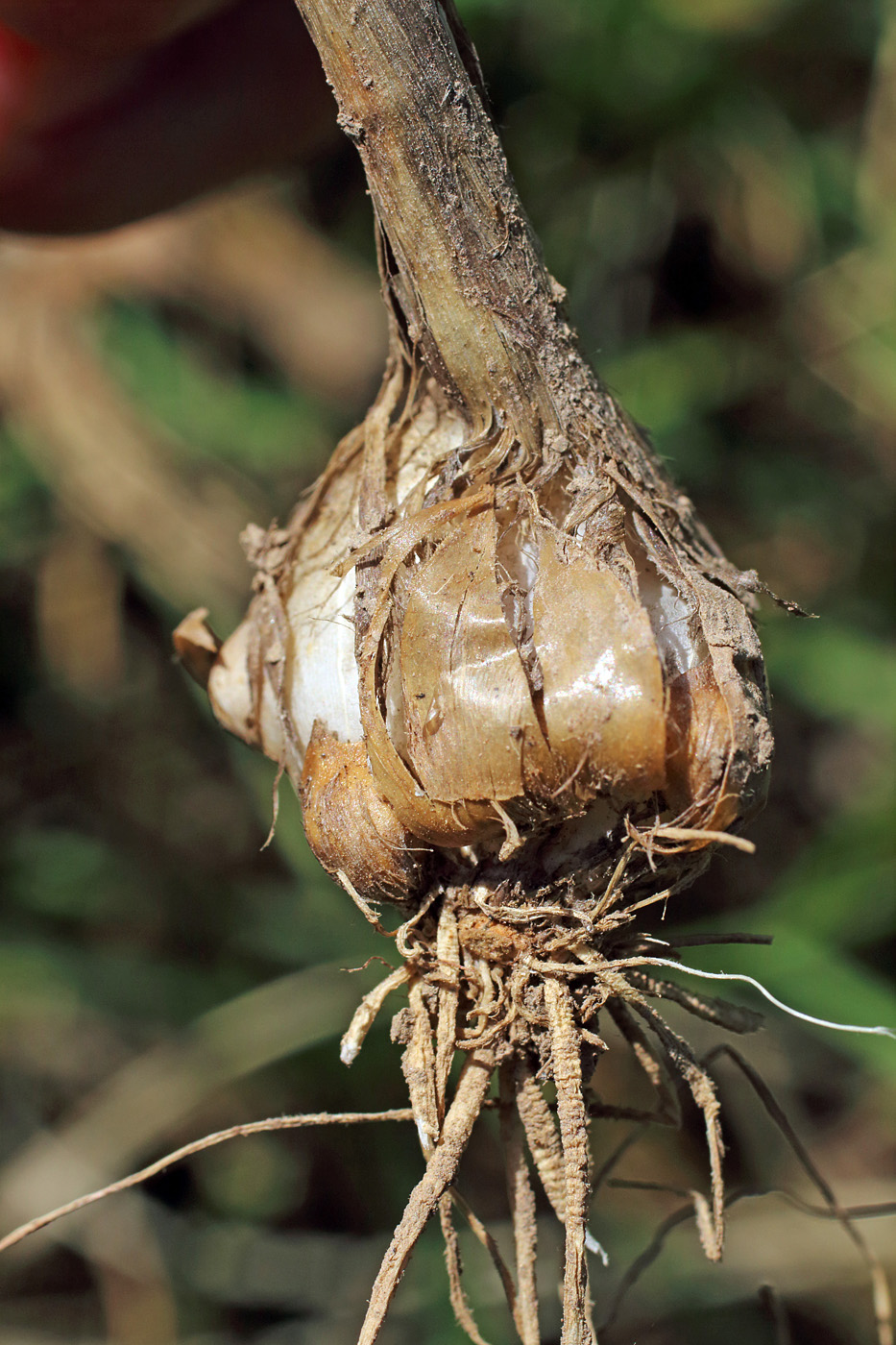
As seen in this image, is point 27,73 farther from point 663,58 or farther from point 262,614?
point 663,58

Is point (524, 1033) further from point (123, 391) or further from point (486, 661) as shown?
point (123, 391)

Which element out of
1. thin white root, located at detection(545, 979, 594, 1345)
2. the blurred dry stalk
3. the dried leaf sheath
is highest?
the blurred dry stalk

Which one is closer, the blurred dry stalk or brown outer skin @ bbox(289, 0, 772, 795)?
brown outer skin @ bbox(289, 0, 772, 795)

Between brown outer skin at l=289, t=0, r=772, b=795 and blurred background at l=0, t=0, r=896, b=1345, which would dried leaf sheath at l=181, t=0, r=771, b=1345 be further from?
blurred background at l=0, t=0, r=896, b=1345

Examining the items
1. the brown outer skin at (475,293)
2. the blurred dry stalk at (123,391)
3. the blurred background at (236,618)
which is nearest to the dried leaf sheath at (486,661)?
the brown outer skin at (475,293)

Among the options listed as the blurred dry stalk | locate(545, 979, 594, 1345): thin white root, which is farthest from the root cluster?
the blurred dry stalk

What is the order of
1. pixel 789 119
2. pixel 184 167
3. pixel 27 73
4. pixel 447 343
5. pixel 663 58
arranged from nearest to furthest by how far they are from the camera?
pixel 447 343 → pixel 27 73 → pixel 184 167 → pixel 663 58 → pixel 789 119

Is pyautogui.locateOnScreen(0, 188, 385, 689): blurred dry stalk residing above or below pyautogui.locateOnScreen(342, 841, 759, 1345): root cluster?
above

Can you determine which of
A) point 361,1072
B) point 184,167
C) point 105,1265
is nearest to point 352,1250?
point 361,1072
